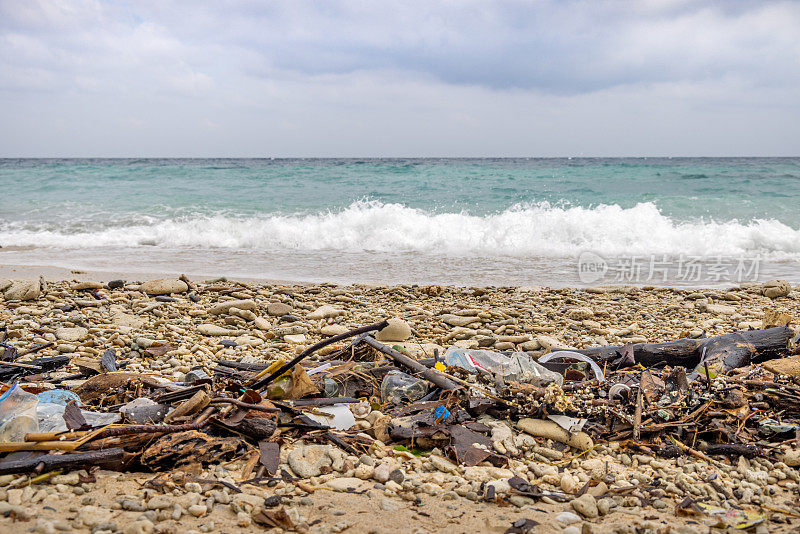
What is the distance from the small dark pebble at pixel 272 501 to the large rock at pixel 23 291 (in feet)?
16.9

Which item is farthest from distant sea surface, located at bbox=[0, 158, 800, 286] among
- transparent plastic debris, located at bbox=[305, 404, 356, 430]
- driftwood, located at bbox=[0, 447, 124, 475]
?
driftwood, located at bbox=[0, 447, 124, 475]

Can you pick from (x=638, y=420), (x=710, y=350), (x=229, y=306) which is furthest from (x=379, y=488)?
(x=229, y=306)

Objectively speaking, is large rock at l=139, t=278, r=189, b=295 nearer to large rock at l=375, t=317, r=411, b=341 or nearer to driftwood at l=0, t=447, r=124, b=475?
large rock at l=375, t=317, r=411, b=341

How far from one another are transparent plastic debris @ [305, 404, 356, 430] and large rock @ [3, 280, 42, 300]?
4.68 m

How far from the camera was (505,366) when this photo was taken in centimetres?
317

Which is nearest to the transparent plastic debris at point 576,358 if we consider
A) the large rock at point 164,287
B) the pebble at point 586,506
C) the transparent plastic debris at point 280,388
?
the pebble at point 586,506

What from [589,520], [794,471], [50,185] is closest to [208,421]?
[589,520]

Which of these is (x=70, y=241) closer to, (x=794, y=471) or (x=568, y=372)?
(x=568, y=372)

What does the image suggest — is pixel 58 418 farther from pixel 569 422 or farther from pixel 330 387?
pixel 569 422

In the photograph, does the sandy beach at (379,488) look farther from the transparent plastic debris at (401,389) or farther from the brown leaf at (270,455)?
the transparent plastic debris at (401,389)

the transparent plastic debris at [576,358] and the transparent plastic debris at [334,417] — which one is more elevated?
the transparent plastic debris at [576,358]

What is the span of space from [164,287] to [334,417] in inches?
175

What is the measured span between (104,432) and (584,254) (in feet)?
30.2

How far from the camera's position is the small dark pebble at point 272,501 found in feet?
6.20
